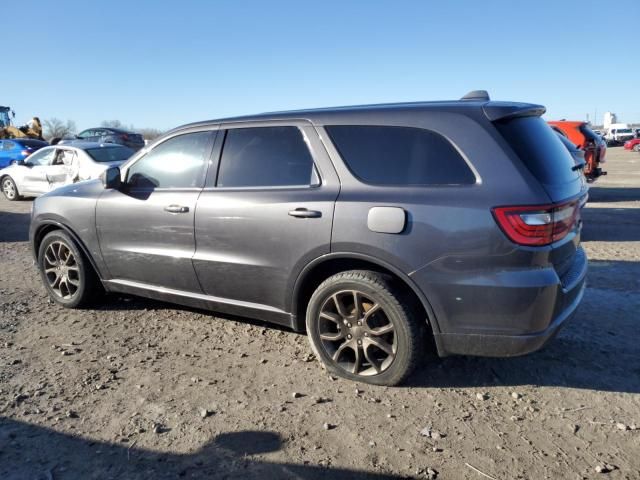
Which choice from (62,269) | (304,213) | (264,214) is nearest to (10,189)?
(62,269)

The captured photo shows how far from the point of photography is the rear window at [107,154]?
10477 mm

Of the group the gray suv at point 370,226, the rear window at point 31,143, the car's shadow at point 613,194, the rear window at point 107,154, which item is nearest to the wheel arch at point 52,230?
the gray suv at point 370,226

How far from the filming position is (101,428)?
114 inches

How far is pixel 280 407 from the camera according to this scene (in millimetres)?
3107

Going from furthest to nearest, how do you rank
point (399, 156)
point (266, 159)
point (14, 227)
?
point (14, 227), point (266, 159), point (399, 156)

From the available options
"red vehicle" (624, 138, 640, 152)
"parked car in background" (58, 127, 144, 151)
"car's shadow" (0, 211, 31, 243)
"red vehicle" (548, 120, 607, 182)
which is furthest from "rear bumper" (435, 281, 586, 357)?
"red vehicle" (624, 138, 640, 152)

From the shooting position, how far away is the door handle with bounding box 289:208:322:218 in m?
3.28

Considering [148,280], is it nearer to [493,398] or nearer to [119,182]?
[119,182]

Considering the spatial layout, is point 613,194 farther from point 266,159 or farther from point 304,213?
point 304,213

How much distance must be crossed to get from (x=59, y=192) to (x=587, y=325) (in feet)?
16.3

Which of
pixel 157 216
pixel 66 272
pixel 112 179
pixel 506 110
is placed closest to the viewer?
pixel 506 110

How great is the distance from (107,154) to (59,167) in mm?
1318

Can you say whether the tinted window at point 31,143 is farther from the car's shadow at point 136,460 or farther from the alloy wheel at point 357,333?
the alloy wheel at point 357,333

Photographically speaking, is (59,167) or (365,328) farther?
(59,167)
